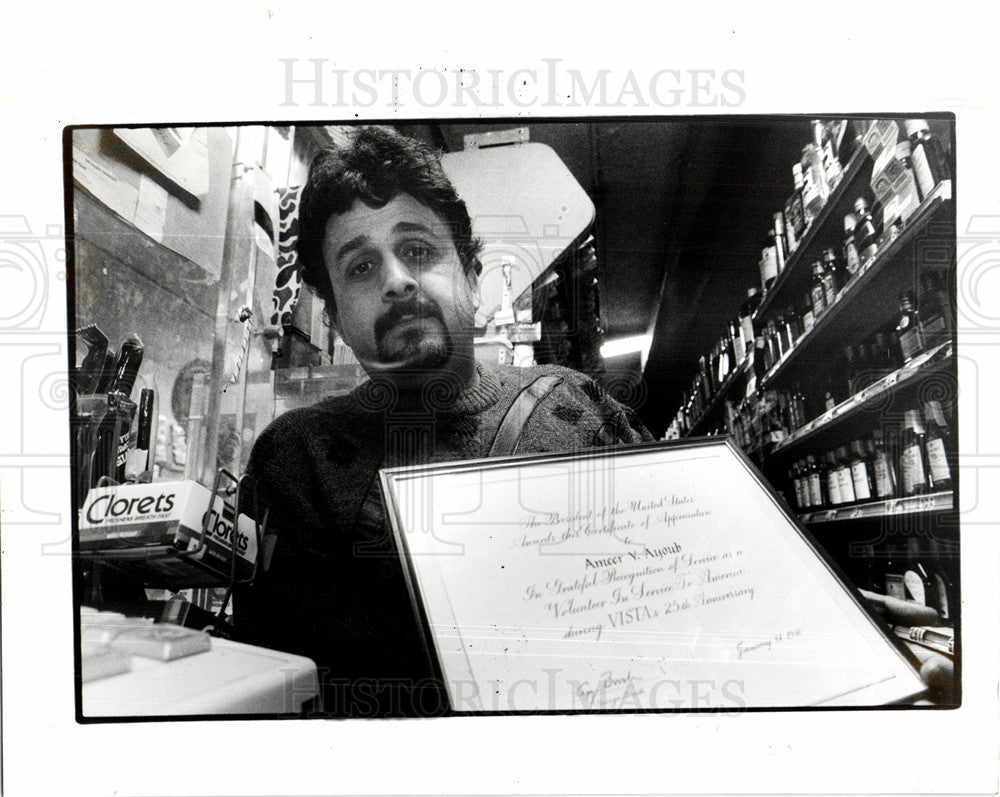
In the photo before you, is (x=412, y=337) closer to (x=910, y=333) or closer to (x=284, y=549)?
(x=284, y=549)

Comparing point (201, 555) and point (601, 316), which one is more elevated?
point (601, 316)

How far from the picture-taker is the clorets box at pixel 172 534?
1638mm

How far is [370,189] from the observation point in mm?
1688

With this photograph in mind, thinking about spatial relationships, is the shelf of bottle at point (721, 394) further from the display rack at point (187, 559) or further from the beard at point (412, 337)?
the display rack at point (187, 559)

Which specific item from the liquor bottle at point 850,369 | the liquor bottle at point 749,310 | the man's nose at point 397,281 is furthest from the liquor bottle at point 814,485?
the man's nose at point 397,281

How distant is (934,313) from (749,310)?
0.38 metres

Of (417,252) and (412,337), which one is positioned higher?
(417,252)

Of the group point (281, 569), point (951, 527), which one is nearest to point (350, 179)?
point (281, 569)

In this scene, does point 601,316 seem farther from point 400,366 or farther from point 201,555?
point 201,555

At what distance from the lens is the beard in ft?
5.48

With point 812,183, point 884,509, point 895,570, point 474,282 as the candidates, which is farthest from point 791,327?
point 474,282

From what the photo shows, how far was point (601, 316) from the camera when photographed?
1.66 m

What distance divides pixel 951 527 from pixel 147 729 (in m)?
1.65

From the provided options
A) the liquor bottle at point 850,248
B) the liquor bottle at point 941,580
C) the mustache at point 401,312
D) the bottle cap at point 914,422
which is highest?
the liquor bottle at point 850,248
